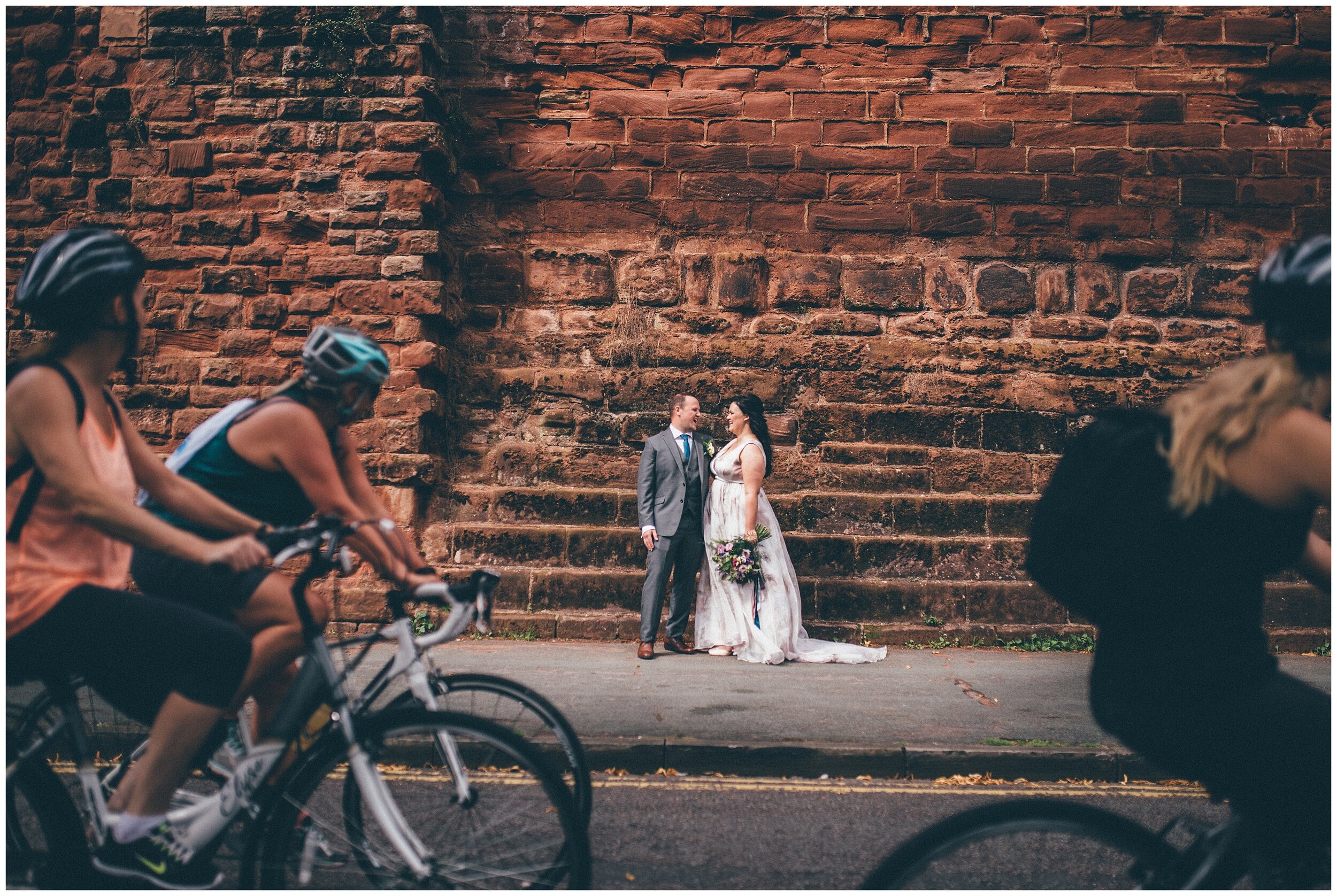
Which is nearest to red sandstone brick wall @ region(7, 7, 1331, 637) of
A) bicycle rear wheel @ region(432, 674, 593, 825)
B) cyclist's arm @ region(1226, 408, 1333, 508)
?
bicycle rear wheel @ region(432, 674, 593, 825)

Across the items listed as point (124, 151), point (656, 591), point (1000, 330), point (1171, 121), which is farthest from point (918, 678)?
point (124, 151)

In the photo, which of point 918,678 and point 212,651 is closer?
point 212,651

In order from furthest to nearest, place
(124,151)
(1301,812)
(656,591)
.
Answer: (124,151) → (656,591) → (1301,812)

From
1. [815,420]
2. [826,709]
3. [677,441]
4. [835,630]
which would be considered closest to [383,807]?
[826,709]

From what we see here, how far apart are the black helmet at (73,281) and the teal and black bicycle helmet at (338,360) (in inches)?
21.9

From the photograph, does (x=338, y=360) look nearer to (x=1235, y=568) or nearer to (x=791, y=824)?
(x=1235, y=568)

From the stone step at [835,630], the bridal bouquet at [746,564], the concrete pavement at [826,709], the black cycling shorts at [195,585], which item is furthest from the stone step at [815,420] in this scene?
the black cycling shorts at [195,585]

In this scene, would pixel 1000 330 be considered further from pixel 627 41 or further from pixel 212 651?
pixel 212 651

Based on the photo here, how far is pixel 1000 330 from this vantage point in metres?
9.01

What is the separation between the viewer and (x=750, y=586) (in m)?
7.55

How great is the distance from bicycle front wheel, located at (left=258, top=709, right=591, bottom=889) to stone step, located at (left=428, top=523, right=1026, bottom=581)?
5578 mm

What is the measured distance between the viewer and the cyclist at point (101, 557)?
7.71ft

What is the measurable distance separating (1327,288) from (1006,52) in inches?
326

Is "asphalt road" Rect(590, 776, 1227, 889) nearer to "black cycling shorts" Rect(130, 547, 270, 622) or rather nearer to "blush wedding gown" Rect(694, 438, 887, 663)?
"black cycling shorts" Rect(130, 547, 270, 622)
